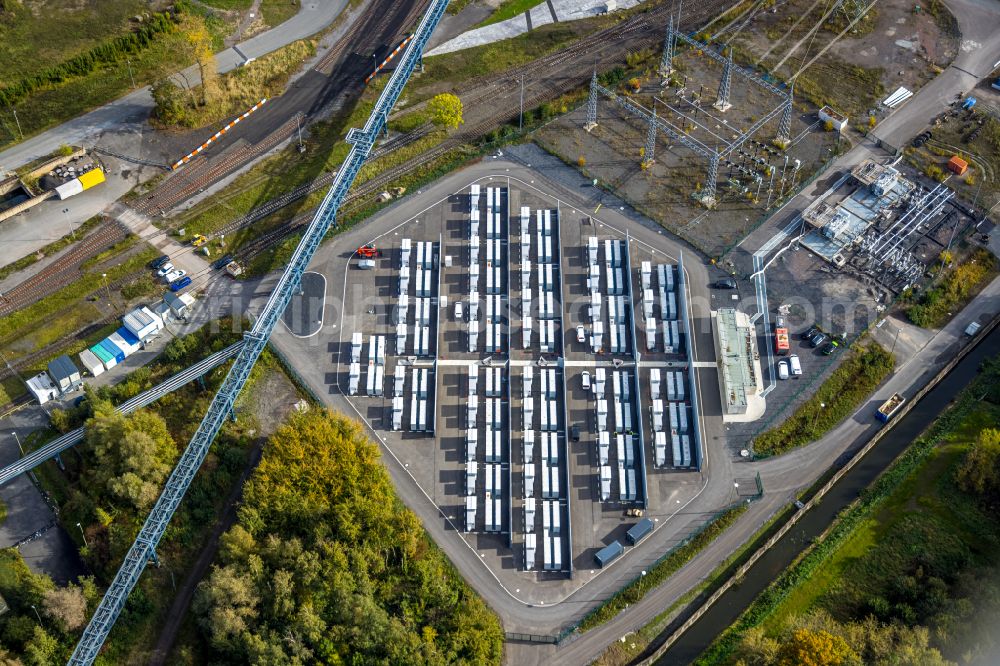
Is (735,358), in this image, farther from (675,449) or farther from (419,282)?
(419,282)

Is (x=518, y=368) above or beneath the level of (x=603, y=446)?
above

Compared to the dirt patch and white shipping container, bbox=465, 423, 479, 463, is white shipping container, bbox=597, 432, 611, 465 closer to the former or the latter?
white shipping container, bbox=465, 423, 479, 463

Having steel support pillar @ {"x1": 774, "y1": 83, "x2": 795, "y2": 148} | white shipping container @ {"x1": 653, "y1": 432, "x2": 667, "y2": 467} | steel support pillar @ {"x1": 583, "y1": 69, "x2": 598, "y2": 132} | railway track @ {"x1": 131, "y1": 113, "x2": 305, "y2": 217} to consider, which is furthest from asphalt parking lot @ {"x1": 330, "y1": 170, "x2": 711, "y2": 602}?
steel support pillar @ {"x1": 774, "y1": 83, "x2": 795, "y2": 148}

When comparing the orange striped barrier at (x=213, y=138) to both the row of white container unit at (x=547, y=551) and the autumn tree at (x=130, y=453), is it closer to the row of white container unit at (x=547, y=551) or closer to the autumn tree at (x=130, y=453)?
the autumn tree at (x=130, y=453)

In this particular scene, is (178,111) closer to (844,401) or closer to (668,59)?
(668,59)

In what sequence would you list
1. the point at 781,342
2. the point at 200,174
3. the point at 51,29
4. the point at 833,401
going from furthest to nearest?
the point at 51,29 → the point at 200,174 → the point at 781,342 → the point at 833,401

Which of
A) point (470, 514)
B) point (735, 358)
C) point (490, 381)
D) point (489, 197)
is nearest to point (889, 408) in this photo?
point (735, 358)

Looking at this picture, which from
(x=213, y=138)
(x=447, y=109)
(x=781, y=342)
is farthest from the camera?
(x=213, y=138)

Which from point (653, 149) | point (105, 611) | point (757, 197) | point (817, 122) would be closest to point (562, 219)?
point (653, 149)
